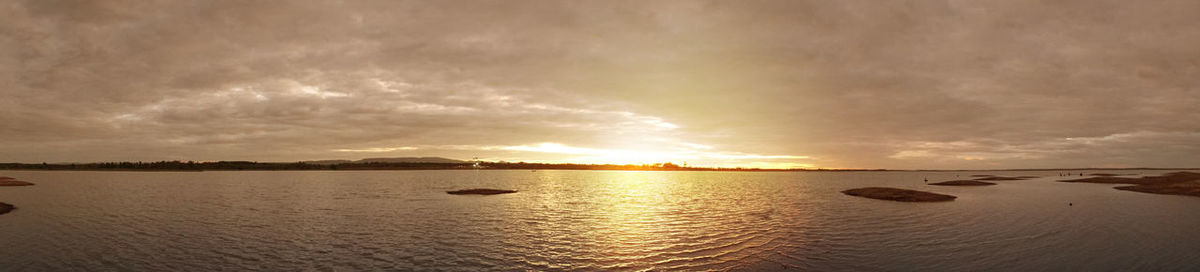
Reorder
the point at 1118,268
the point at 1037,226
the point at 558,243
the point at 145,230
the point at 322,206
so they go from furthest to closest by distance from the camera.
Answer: the point at 322,206, the point at 1037,226, the point at 145,230, the point at 558,243, the point at 1118,268

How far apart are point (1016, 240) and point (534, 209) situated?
41420mm

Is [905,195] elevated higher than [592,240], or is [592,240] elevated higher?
[905,195]

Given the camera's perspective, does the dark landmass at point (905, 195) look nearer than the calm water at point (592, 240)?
A: No

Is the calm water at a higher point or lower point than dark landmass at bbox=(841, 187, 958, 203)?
lower

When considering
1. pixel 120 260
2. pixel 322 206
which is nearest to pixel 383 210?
pixel 322 206

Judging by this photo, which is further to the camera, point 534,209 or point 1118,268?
point 534,209

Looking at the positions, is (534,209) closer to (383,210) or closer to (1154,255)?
(383,210)

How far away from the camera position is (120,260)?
25.6 meters

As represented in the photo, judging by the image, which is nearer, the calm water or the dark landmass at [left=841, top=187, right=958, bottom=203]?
the calm water

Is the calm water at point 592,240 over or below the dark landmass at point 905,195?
A: below

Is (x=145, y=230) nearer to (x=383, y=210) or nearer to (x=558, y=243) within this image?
(x=383, y=210)

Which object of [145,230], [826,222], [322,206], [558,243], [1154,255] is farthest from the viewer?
[322,206]

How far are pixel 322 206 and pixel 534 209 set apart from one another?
81.3 ft

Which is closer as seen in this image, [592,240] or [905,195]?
[592,240]
